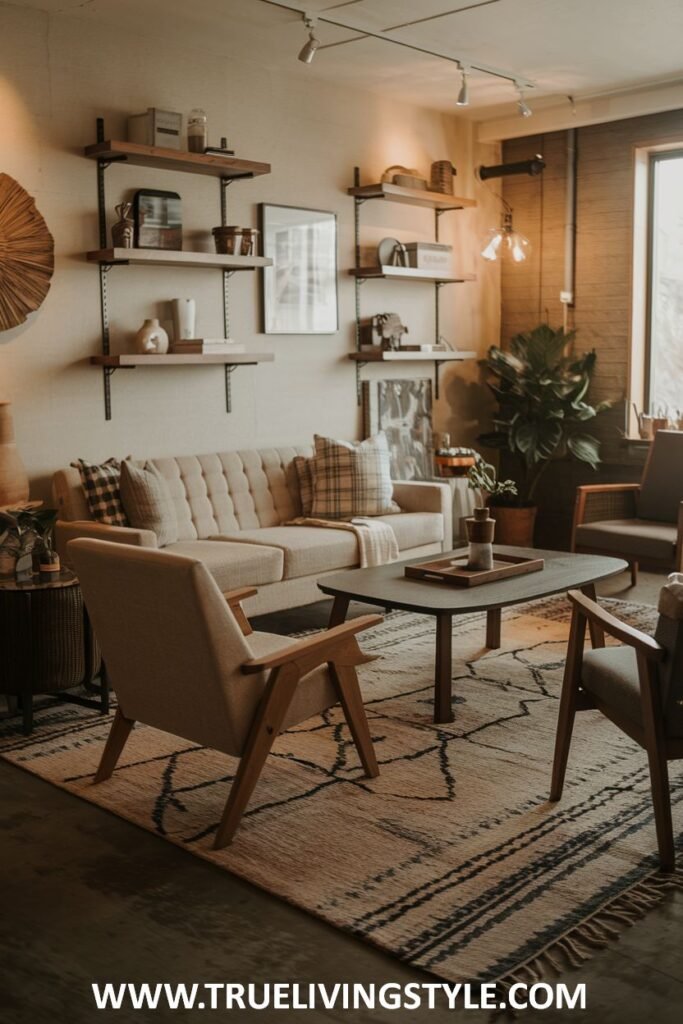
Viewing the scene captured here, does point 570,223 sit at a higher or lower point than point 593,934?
higher

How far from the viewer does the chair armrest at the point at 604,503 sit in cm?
632

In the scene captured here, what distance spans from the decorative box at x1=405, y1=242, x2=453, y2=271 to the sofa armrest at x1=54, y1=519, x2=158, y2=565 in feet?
10.0

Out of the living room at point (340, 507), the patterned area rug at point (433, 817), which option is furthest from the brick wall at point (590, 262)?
the patterned area rug at point (433, 817)

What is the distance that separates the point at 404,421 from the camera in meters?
7.41

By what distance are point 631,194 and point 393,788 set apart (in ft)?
17.1

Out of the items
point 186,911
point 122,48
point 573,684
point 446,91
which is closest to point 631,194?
point 446,91

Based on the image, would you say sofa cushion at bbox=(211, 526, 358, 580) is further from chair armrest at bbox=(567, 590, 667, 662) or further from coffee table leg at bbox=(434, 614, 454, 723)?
chair armrest at bbox=(567, 590, 667, 662)

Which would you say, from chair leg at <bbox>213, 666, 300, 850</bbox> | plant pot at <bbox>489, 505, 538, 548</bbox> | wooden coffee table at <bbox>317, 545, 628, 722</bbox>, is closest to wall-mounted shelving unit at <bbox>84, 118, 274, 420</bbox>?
wooden coffee table at <bbox>317, 545, 628, 722</bbox>

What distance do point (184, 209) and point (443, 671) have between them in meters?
3.19

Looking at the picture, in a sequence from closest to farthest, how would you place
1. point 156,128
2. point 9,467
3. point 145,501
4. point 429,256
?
point 9,467 → point 145,501 → point 156,128 → point 429,256

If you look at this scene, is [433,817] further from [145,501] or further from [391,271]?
[391,271]

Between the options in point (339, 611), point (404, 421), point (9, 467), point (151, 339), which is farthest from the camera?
point (404, 421)

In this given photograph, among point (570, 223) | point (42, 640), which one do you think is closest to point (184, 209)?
point (42, 640)

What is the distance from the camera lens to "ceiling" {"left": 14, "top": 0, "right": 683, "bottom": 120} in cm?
524
